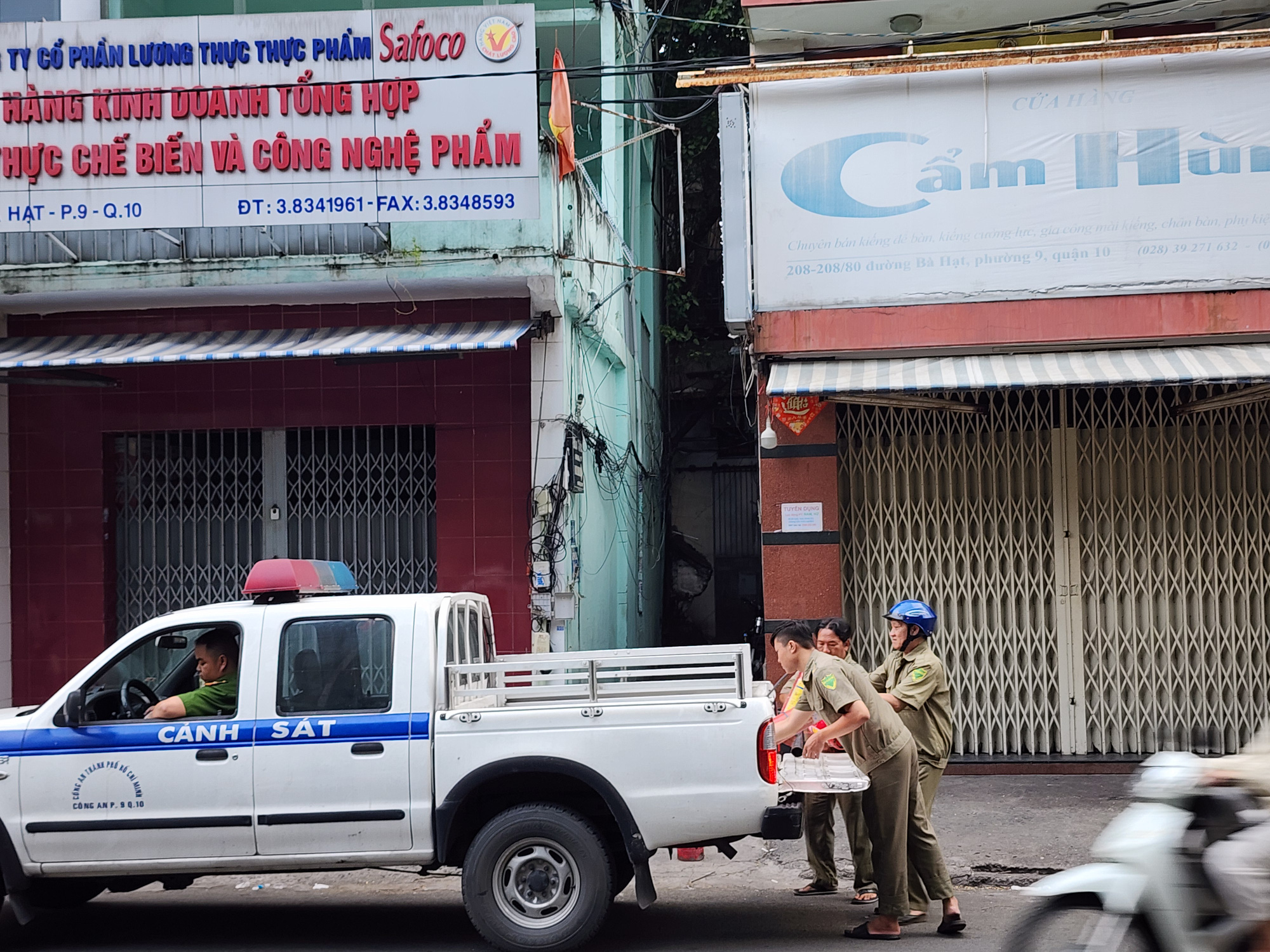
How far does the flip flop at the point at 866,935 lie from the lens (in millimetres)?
6047

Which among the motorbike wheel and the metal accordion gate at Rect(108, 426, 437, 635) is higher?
the metal accordion gate at Rect(108, 426, 437, 635)

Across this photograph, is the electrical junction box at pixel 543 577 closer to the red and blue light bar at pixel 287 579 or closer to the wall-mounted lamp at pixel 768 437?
the wall-mounted lamp at pixel 768 437

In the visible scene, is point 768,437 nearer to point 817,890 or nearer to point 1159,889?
point 817,890

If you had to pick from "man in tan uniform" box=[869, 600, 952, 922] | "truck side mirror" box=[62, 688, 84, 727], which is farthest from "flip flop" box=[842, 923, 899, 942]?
"truck side mirror" box=[62, 688, 84, 727]

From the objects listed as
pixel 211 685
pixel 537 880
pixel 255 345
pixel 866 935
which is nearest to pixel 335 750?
pixel 211 685

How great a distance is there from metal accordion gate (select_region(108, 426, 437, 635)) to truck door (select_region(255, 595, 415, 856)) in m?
4.49

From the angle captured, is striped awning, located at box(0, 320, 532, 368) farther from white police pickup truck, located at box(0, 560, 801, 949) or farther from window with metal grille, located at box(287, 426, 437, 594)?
white police pickup truck, located at box(0, 560, 801, 949)

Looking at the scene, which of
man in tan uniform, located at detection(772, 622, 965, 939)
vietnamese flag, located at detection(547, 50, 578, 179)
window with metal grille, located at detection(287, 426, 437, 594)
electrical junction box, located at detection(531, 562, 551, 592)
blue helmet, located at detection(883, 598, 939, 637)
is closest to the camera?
man in tan uniform, located at detection(772, 622, 965, 939)

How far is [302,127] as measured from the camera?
9.37 meters

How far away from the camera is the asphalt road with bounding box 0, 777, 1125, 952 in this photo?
626 centimetres

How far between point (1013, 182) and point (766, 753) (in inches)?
220

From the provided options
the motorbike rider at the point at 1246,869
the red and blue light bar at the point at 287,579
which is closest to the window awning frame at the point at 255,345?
the red and blue light bar at the point at 287,579

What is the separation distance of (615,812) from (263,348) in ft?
16.9

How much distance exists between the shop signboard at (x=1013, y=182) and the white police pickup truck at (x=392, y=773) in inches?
178
